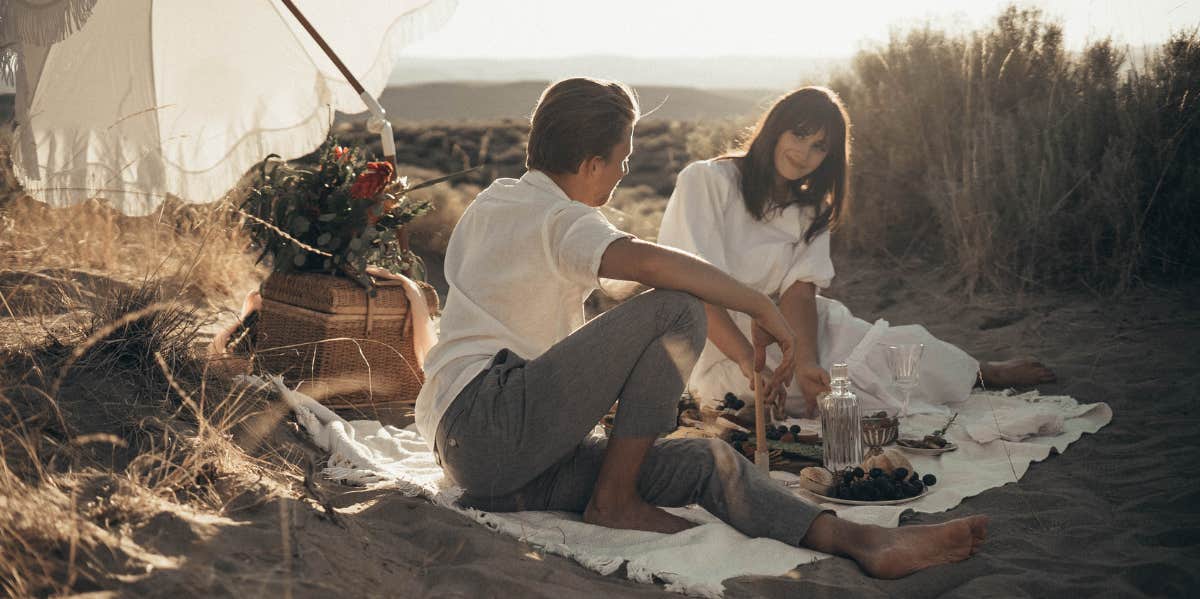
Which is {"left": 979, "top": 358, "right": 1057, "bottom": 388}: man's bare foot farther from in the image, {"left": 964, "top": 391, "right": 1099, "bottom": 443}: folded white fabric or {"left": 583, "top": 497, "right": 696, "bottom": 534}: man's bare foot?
{"left": 583, "top": 497, "right": 696, "bottom": 534}: man's bare foot

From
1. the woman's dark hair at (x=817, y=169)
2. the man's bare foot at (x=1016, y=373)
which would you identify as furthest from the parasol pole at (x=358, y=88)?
the man's bare foot at (x=1016, y=373)

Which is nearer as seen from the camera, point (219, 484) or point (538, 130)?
point (219, 484)

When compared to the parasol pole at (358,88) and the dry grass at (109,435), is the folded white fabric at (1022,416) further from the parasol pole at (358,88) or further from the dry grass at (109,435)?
the parasol pole at (358,88)

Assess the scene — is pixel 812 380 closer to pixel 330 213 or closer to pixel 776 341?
pixel 776 341

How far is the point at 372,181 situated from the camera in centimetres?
441

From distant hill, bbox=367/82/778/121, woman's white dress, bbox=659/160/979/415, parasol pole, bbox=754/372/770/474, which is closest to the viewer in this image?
parasol pole, bbox=754/372/770/474

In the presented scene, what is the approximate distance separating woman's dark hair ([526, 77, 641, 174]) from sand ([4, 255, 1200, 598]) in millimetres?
982

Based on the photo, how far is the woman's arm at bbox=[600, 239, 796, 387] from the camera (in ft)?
8.42

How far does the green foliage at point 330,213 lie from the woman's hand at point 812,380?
1.73 meters

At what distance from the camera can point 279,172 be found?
Answer: 458cm

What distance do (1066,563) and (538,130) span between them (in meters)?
1.74

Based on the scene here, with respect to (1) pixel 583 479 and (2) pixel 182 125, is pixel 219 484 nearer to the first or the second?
(1) pixel 583 479

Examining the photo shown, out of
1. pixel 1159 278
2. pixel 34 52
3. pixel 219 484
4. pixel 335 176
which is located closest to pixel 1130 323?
pixel 1159 278

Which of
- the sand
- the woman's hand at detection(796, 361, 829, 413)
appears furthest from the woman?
the sand
